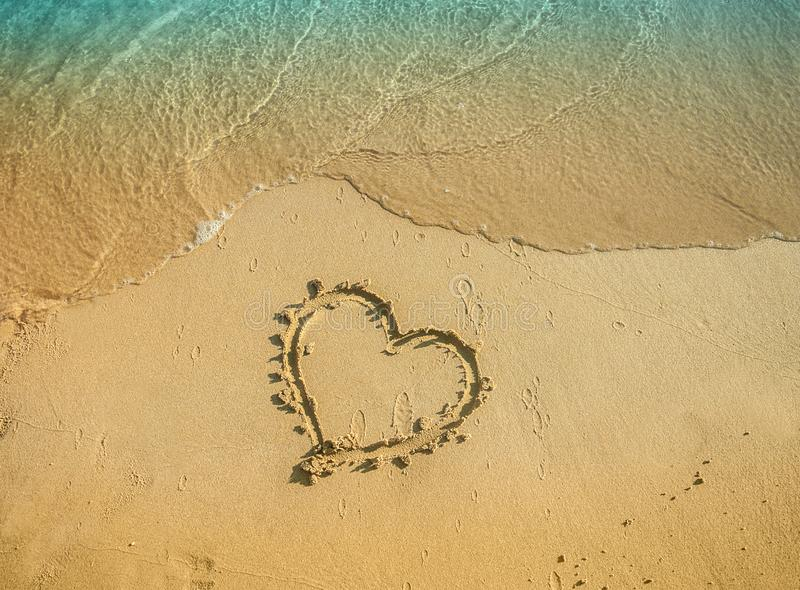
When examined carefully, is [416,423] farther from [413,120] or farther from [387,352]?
[413,120]

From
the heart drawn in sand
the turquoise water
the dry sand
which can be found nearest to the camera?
the dry sand

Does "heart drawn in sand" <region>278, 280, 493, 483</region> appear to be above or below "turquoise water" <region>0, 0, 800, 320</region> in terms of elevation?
below

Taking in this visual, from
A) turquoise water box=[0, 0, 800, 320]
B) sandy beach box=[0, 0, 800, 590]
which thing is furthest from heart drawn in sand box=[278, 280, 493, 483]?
turquoise water box=[0, 0, 800, 320]

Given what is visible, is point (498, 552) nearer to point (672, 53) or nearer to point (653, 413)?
point (653, 413)

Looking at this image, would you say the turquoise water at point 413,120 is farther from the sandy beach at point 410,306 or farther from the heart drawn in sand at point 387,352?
the heart drawn in sand at point 387,352

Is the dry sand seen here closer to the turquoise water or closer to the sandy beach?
the sandy beach

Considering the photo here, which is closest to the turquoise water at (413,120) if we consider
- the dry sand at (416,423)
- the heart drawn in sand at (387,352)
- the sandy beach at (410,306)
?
the sandy beach at (410,306)
